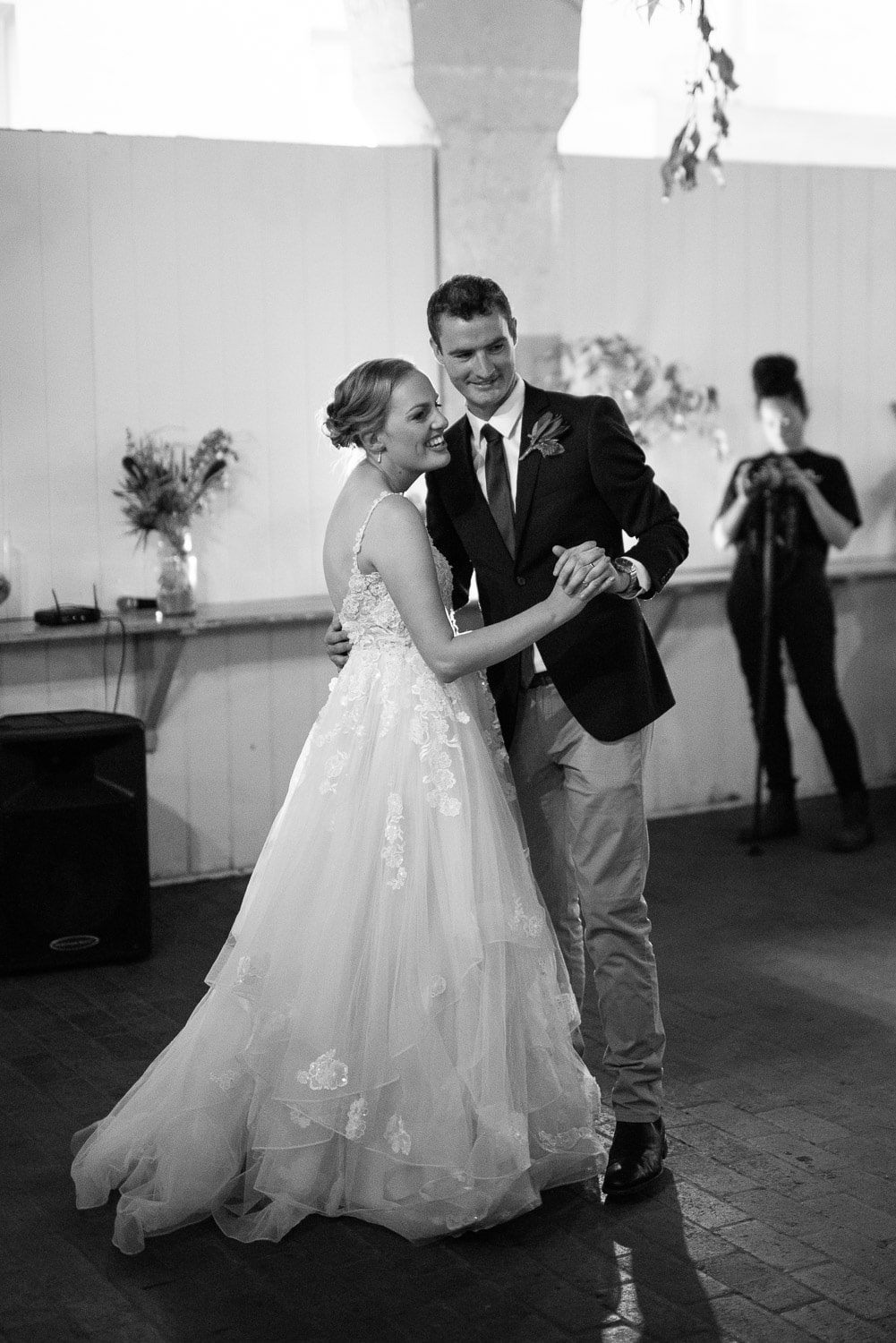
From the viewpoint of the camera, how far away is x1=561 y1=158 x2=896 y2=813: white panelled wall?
6684 mm

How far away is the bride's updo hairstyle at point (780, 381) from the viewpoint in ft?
22.0

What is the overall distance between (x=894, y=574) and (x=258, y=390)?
304cm

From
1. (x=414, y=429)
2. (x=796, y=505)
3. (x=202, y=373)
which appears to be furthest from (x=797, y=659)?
(x=414, y=429)

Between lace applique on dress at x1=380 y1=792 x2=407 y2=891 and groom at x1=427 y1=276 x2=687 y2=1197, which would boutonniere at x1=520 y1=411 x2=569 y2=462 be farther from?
lace applique on dress at x1=380 y1=792 x2=407 y2=891

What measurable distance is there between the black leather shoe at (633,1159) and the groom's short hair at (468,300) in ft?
5.57

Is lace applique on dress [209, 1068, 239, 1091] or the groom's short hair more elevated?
the groom's short hair

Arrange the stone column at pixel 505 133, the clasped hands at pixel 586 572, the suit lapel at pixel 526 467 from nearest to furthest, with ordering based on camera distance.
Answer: the clasped hands at pixel 586 572 < the suit lapel at pixel 526 467 < the stone column at pixel 505 133

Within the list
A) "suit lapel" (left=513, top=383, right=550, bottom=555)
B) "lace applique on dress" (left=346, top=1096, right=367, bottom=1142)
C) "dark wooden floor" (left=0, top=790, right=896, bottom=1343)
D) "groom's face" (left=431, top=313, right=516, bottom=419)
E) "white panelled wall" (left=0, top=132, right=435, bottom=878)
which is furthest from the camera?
"white panelled wall" (left=0, top=132, right=435, bottom=878)

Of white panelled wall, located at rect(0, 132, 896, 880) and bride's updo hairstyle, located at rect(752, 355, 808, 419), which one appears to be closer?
white panelled wall, located at rect(0, 132, 896, 880)

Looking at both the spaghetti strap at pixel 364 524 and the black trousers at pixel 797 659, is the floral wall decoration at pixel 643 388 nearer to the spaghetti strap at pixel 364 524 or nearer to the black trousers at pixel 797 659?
the black trousers at pixel 797 659

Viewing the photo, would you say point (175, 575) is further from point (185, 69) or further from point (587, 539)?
point (587, 539)

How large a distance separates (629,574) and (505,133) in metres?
3.37

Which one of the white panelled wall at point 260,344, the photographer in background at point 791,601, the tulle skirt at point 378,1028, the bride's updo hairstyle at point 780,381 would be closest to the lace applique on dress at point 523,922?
the tulle skirt at point 378,1028

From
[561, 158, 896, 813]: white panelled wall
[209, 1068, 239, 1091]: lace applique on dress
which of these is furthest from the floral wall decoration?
[209, 1068, 239, 1091]: lace applique on dress
